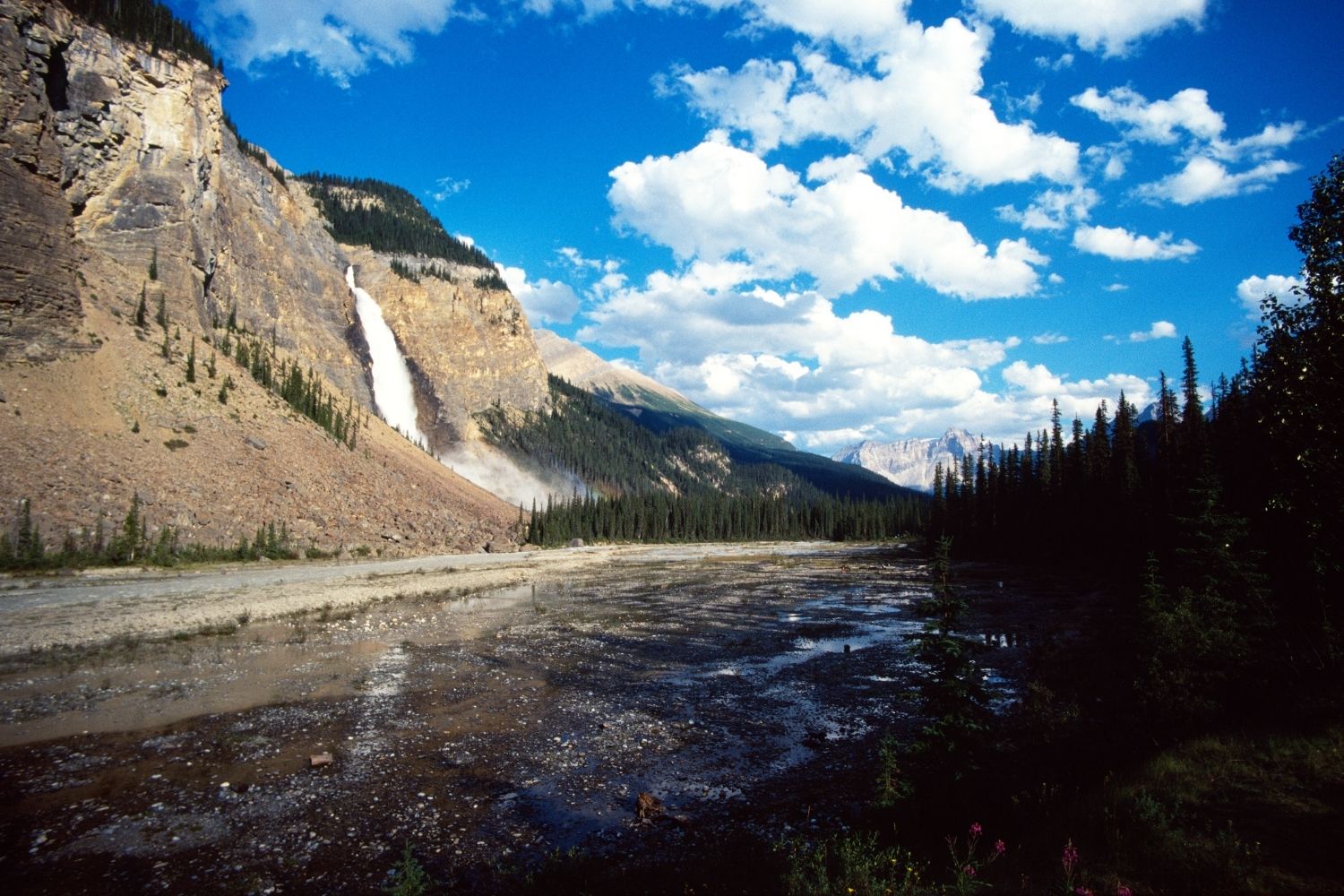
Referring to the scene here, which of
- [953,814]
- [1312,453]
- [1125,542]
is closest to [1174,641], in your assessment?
[1312,453]

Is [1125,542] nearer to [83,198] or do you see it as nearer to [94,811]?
[94,811]

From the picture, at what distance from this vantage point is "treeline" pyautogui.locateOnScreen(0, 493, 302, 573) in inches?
1570

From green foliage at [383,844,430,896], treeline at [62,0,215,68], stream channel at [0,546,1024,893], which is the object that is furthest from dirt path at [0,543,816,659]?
treeline at [62,0,215,68]

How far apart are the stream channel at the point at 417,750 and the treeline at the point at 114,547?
26.9 m

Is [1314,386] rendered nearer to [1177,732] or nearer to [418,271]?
[1177,732]

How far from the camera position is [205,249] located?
87.5 metres

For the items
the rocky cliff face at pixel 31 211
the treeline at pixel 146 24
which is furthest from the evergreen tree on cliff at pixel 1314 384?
the treeline at pixel 146 24

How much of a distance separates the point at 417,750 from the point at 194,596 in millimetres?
30035

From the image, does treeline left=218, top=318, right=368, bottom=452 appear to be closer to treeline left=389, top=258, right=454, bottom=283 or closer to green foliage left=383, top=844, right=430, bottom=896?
treeline left=389, top=258, right=454, bottom=283

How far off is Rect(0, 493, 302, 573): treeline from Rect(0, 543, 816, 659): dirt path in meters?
1.95

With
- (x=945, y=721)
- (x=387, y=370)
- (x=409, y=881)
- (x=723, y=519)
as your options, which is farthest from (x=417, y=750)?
(x=387, y=370)

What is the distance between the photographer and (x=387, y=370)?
156 metres

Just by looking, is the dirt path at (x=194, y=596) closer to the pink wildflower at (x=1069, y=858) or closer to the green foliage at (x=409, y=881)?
the green foliage at (x=409, y=881)

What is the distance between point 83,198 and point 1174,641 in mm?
104327
